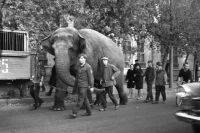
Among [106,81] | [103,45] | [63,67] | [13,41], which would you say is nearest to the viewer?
[63,67]

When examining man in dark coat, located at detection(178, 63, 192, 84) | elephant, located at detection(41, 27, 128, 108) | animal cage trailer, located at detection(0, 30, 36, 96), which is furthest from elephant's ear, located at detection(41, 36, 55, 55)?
man in dark coat, located at detection(178, 63, 192, 84)

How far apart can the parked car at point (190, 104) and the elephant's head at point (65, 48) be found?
4.38 metres

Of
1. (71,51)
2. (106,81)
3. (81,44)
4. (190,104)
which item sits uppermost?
(81,44)

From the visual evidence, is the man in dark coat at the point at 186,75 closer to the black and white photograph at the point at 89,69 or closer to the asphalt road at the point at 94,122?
the black and white photograph at the point at 89,69

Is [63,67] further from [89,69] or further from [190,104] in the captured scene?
[190,104]

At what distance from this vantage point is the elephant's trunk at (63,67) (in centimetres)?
1032

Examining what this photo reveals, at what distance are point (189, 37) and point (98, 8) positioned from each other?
22.4 feet

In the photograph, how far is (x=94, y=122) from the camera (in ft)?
29.4

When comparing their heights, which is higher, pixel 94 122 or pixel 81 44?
pixel 81 44

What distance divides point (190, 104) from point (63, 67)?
4.86 meters

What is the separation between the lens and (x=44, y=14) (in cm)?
1434

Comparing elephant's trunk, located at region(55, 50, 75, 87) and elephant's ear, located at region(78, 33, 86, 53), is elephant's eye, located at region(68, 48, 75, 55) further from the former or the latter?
elephant's trunk, located at region(55, 50, 75, 87)

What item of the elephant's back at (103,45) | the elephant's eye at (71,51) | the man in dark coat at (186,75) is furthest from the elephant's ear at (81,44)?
the man in dark coat at (186,75)

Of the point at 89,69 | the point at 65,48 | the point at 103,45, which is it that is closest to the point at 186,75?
the point at 103,45
